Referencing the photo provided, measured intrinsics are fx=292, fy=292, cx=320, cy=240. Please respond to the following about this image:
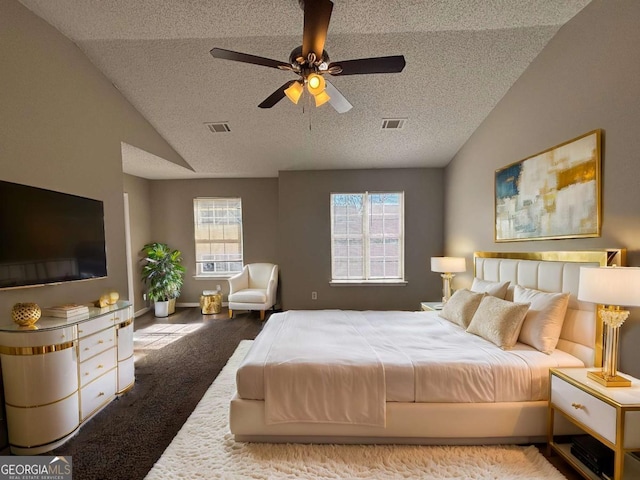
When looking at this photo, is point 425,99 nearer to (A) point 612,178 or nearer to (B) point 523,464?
(A) point 612,178

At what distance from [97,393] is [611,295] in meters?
3.59

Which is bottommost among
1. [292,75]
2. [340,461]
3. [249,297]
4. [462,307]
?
[340,461]

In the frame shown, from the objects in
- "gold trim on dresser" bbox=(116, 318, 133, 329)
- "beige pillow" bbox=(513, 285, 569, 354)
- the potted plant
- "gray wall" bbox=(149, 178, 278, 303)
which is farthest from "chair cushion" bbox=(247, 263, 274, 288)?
"beige pillow" bbox=(513, 285, 569, 354)

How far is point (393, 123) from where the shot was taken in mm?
3844

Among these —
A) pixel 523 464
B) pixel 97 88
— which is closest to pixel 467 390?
pixel 523 464

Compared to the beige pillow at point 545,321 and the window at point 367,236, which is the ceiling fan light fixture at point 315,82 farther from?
the window at point 367,236

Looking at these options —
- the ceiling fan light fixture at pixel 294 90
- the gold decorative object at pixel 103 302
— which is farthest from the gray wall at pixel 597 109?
the gold decorative object at pixel 103 302

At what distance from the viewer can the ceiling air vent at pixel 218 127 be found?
12.6 ft

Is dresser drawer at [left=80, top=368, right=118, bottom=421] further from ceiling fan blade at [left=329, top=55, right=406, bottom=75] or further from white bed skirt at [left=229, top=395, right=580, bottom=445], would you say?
ceiling fan blade at [left=329, top=55, right=406, bottom=75]

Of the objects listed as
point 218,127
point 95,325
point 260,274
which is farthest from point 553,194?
point 260,274

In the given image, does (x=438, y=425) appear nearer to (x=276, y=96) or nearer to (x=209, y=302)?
(x=276, y=96)

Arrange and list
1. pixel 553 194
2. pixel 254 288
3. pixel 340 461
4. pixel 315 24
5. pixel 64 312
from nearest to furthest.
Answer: pixel 315 24, pixel 340 461, pixel 64 312, pixel 553 194, pixel 254 288

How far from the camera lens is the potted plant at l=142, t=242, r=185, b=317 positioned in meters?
5.20

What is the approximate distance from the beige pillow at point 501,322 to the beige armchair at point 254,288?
3.41 m
